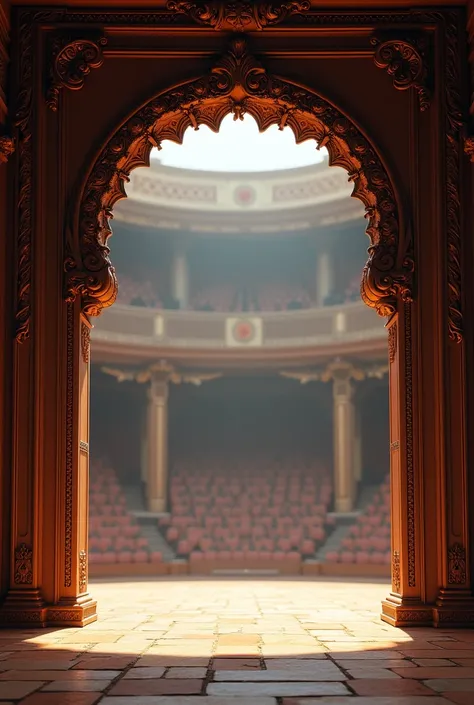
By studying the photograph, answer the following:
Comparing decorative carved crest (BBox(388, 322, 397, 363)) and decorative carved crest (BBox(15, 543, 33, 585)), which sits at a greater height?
decorative carved crest (BBox(388, 322, 397, 363))

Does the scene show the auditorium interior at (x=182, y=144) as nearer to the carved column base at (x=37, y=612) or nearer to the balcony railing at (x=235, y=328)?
the carved column base at (x=37, y=612)

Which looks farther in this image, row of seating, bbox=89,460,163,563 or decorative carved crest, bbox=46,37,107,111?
row of seating, bbox=89,460,163,563

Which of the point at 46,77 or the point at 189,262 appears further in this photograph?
the point at 189,262

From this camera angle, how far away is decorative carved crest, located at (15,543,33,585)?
18.6 ft

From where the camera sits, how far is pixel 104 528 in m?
14.1

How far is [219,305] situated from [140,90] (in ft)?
41.2

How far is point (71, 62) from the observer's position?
6.11m

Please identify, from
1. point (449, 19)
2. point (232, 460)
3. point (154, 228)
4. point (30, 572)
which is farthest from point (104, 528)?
point (449, 19)

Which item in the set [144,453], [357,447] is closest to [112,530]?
[144,453]

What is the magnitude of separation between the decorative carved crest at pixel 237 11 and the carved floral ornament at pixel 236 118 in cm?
14

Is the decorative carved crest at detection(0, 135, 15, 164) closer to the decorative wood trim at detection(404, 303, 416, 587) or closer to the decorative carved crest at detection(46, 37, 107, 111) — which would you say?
the decorative carved crest at detection(46, 37, 107, 111)

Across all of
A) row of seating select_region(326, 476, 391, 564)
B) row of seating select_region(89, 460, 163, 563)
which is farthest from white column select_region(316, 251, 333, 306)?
row of seating select_region(89, 460, 163, 563)

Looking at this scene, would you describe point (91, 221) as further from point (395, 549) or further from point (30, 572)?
point (395, 549)

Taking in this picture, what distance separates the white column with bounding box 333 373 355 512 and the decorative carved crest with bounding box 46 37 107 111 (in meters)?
9.66
